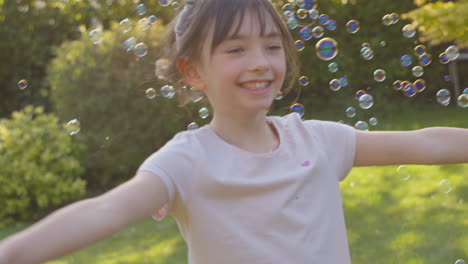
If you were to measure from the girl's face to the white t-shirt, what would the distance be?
134mm

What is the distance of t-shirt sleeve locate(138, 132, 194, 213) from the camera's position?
164 cm

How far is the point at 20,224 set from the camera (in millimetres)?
6477

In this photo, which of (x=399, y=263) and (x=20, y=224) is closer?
(x=399, y=263)

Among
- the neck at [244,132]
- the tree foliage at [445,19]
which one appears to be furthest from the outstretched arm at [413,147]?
the tree foliage at [445,19]

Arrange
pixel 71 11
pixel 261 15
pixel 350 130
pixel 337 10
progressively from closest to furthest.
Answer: pixel 261 15, pixel 350 130, pixel 337 10, pixel 71 11

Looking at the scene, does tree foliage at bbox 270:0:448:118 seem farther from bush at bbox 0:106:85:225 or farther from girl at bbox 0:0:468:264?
girl at bbox 0:0:468:264

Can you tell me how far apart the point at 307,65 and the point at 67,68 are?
3.59 metres

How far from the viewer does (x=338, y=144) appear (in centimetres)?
199

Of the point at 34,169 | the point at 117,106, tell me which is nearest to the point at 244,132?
the point at 34,169

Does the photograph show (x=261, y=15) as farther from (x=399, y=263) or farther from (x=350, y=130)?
(x=399, y=263)

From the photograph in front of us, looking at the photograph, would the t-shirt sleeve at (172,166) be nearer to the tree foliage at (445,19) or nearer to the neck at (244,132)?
the neck at (244,132)

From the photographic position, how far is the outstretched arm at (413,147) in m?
2.00

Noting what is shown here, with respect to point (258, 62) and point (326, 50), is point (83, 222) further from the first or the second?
point (326, 50)

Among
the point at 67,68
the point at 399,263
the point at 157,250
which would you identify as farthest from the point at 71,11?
the point at 399,263
